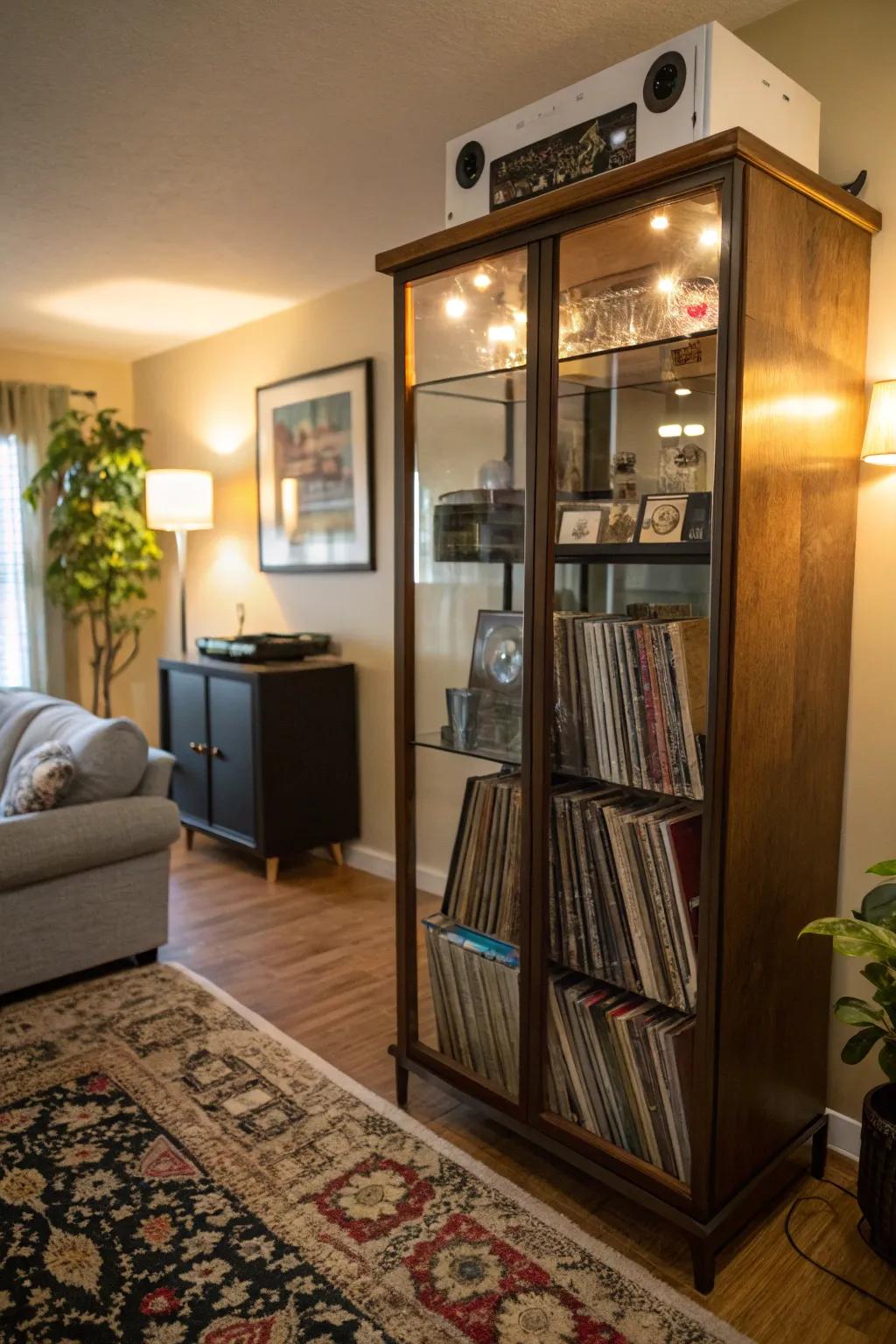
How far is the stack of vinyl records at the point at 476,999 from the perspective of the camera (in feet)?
6.91

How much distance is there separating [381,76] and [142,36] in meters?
0.54

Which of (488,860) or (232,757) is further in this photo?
(232,757)

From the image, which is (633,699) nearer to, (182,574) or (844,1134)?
(844,1134)

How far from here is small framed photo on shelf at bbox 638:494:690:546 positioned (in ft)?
5.85

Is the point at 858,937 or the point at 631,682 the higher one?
the point at 631,682

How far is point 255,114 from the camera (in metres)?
2.45

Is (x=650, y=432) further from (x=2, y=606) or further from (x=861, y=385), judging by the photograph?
(x=2, y=606)

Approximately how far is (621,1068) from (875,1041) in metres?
0.48

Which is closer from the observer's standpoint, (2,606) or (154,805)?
(154,805)

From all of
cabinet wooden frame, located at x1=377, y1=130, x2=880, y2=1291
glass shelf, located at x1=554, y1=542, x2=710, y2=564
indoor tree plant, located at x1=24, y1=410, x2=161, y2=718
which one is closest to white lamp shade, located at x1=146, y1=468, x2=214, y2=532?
indoor tree plant, located at x1=24, y1=410, x2=161, y2=718

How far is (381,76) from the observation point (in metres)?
2.26

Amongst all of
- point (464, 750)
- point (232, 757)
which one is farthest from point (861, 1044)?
point (232, 757)

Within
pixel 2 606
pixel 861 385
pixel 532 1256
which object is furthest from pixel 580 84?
pixel 2 606

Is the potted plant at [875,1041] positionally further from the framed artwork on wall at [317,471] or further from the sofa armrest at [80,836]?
the framed artwork on wall at [317,471]
